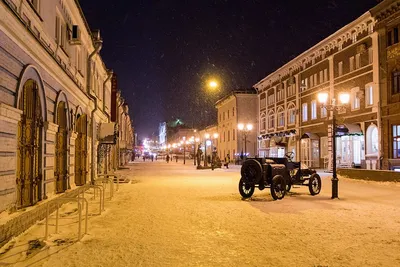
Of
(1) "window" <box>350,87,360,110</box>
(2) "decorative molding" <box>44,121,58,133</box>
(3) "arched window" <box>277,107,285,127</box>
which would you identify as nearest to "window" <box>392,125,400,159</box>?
(1) "window" <box>350,87,360,110</box>

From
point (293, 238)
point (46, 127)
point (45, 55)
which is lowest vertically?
point (293, 238)

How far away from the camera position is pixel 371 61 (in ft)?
96.2

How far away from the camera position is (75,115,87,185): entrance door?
16.9m

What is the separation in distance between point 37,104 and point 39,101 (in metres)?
0.13

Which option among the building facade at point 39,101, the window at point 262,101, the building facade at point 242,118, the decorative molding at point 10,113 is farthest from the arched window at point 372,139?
the building facade at point 242,118

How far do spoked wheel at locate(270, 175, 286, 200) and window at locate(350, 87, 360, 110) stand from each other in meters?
18.9

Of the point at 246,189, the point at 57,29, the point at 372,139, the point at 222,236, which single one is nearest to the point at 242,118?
the point at 372,139

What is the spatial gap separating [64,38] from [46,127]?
474 cm

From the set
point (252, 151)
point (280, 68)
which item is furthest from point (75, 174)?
point (252, 151)

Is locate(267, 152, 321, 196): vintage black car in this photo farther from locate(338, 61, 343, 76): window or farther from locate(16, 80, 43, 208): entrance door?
locate(338, 61, 343, 76): window

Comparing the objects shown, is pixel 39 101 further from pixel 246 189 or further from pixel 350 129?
pixel 350 129

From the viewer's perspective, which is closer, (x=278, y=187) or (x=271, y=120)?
(x=278, y=187)

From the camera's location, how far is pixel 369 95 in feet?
97.8

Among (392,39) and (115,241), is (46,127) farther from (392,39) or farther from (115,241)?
(392,39)
